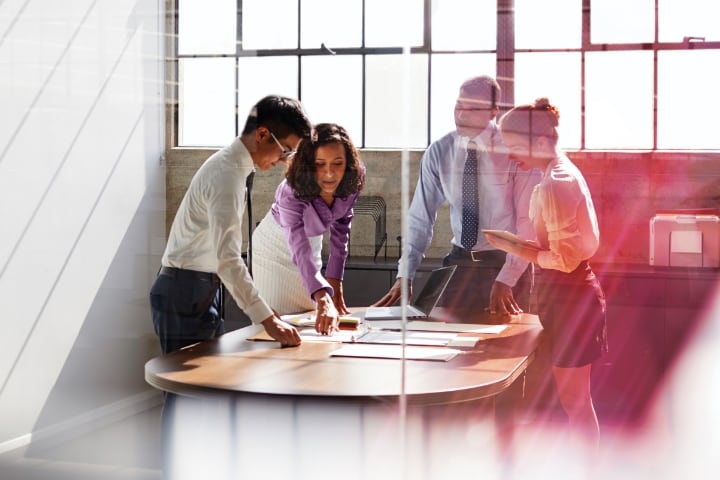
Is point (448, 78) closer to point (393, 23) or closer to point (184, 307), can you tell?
point (393, 23)

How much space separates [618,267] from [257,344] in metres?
1.08

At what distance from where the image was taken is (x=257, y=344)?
2.59 metres

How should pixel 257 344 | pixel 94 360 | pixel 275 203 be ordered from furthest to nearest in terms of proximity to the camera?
1. pixel 94 360
2. pixel 275 203
3. pixel 257 344

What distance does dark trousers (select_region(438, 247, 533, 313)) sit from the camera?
2625 millimetres

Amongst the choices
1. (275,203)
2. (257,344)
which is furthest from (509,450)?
(275,203)

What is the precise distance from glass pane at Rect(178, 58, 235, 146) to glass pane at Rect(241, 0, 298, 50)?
0.11 m

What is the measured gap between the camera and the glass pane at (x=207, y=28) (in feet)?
9.69

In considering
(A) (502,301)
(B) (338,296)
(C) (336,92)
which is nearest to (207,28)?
(C) (336,92)

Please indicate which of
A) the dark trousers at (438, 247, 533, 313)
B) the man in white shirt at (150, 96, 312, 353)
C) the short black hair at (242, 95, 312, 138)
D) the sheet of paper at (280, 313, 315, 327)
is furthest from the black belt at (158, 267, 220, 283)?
the dark trousers at (438, 247, 533, 313)

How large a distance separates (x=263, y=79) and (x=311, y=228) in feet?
1.78

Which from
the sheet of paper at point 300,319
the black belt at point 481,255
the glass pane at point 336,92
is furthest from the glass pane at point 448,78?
the sheet of paper at point 300,319

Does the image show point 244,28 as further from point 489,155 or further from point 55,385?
point 55,385

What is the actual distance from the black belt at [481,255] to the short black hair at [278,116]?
0.66 metres

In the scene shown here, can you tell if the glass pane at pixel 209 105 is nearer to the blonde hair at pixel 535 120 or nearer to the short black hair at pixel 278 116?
the short black hair at pixel 278 116
